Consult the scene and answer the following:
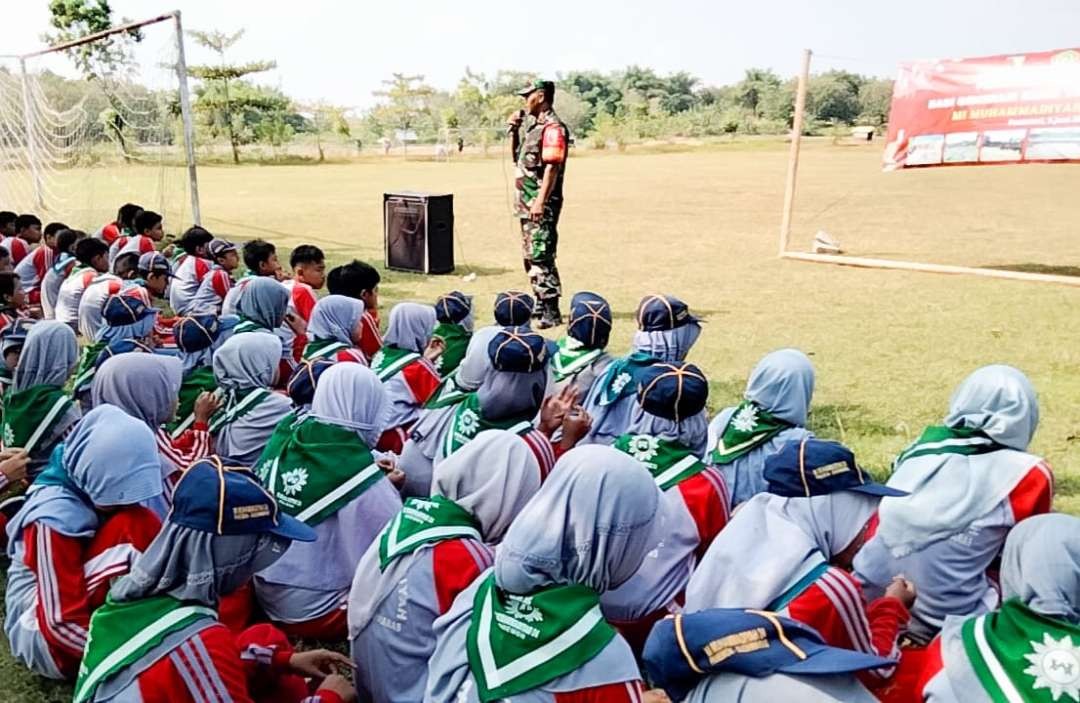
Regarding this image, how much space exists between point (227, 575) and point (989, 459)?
201 cm

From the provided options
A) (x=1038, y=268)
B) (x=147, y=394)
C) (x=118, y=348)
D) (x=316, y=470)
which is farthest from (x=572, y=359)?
(x=1038, y=268)

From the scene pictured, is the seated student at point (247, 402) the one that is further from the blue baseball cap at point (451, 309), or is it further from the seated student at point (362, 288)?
the seated student at point (362, 288)

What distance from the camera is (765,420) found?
3.06 metres

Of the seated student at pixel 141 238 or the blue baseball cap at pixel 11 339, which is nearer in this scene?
the blue baseball cap at pixel 11 339

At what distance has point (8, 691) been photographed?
2.60m

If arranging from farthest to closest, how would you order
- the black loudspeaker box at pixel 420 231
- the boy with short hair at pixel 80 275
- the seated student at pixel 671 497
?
the black loudspeaker box at pixel 420 231
the boy with short hair at pixel 80 275
the seated student at pixel 671 497

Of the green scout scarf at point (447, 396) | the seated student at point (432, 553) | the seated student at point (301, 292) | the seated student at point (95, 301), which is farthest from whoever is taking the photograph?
the seated student at point (95, 301)

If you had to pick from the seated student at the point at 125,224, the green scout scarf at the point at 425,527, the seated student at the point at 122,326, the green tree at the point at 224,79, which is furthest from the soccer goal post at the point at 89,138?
the green tree at the point at 224,79

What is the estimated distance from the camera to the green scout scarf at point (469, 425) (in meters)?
3.21

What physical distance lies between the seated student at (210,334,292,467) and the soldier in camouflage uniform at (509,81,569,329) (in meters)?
3.58

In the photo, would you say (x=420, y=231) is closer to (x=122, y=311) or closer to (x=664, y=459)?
(x=122, y=311)

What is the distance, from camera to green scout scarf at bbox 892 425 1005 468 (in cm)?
260

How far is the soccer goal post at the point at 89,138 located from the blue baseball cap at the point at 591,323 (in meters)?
8.58

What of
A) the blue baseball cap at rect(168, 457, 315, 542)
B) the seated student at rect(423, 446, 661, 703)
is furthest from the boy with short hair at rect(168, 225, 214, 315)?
the seated student at rect(423, 446, 661, 703)
